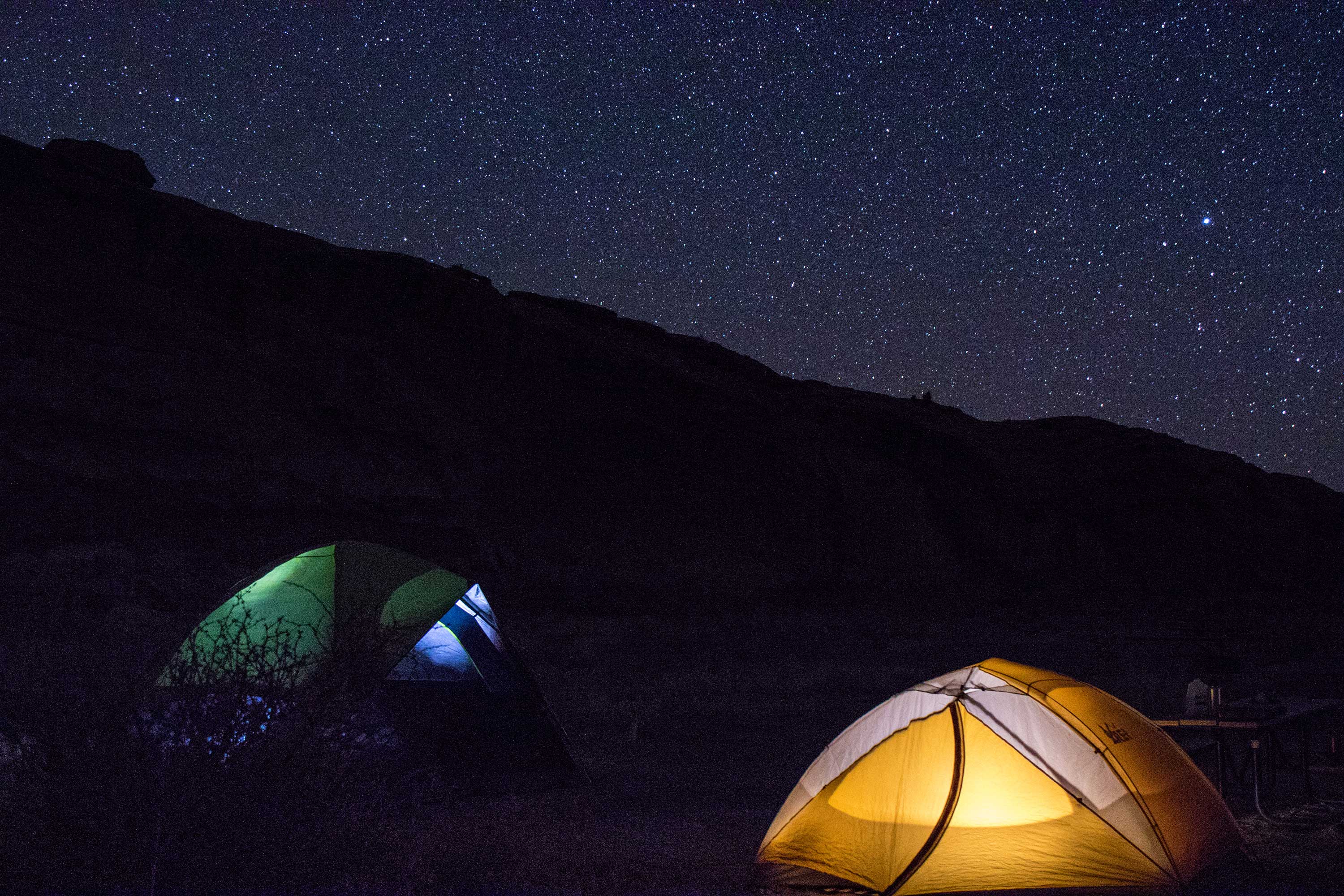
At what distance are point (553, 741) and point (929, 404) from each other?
33.2 meters

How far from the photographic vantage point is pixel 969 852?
5.44 metres

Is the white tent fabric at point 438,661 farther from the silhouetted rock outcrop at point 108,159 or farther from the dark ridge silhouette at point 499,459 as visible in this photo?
the silhouetted rock outcrop at point 108,159

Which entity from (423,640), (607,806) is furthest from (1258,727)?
(423,640)

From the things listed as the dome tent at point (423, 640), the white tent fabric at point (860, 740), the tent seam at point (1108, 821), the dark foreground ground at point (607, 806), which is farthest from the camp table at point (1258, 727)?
the dome tent at point (423, 640)

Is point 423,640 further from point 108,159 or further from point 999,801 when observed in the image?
point 108,159

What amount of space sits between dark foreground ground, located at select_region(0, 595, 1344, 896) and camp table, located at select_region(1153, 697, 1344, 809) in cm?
27

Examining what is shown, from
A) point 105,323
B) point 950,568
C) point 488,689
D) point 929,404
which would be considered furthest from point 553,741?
point 929,404

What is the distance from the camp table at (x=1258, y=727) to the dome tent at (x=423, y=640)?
4.96 meters

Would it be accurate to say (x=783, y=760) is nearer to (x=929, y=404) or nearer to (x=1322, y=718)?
(x=1322, y=718)

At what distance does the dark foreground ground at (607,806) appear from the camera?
4184mm

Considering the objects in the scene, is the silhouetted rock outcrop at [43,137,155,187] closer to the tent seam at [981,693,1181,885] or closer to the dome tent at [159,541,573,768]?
the dome tent at [159,541,573,768]

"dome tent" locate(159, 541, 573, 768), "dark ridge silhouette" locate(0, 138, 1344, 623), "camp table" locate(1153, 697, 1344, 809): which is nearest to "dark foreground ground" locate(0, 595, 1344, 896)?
"camp table" locate(1153, 697, 1344, 809)

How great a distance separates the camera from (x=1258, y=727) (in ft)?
24.1

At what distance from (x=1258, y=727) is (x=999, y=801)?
310 cm
